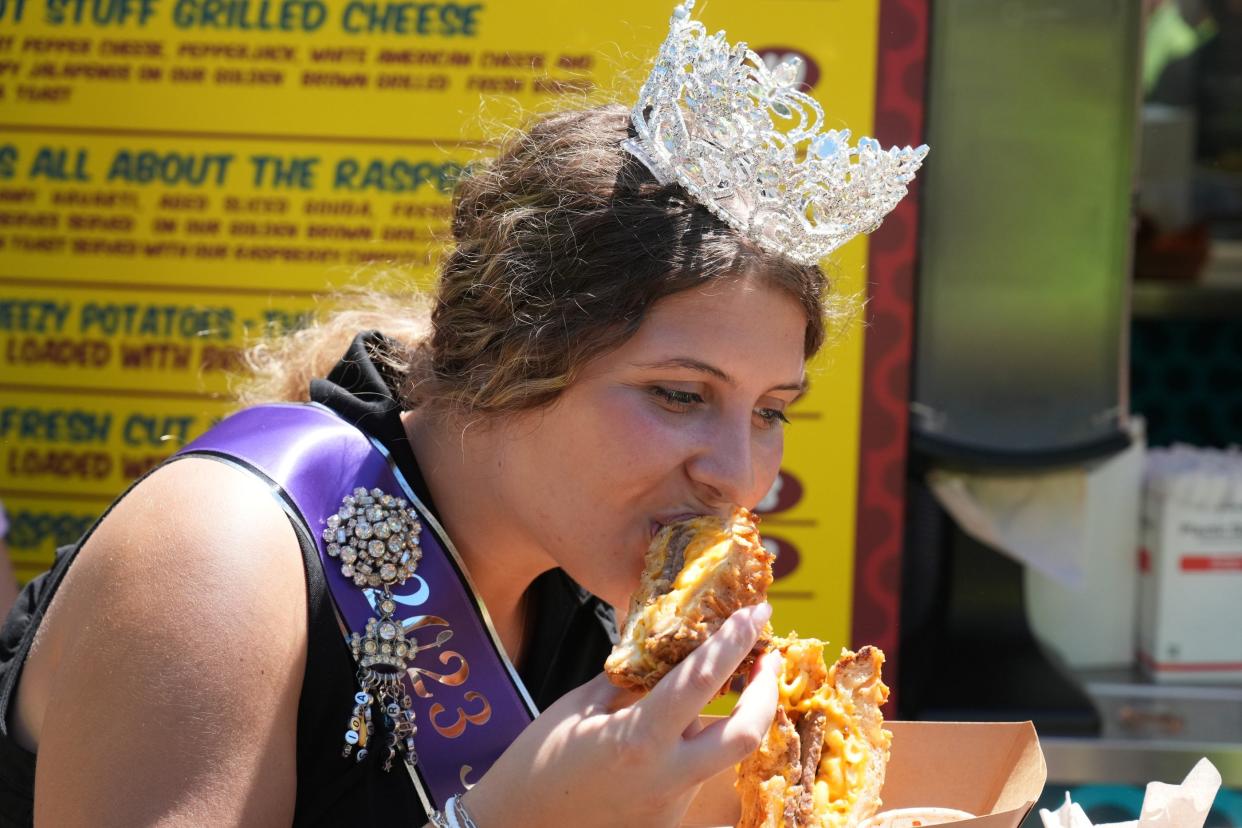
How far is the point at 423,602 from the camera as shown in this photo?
5.90 feet

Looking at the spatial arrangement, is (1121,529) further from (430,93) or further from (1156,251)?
(430,93)

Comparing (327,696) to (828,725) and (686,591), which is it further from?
(828,725)

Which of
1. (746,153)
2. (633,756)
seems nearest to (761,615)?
(633,756)

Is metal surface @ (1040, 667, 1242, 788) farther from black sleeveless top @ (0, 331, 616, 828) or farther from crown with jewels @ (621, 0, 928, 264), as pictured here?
black sleeveless top @ (0, 331, 616, 828)

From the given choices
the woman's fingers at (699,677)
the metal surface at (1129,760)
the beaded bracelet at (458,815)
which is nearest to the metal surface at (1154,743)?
the metal surface at (1129,760)

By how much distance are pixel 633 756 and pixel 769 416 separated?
23.1 inches

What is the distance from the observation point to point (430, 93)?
335 centimetres

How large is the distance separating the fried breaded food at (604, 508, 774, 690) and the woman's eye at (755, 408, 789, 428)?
6.1 inches

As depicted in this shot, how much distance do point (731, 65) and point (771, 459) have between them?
58 centimetres

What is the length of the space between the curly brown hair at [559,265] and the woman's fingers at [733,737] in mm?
508

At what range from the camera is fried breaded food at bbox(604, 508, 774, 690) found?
1.54 meters

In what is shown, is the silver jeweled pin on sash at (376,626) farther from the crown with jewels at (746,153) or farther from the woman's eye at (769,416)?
the crown with jewels at (746,153)

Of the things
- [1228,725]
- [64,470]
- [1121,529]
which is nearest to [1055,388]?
[1121,529]

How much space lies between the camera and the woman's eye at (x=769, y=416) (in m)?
1.81
